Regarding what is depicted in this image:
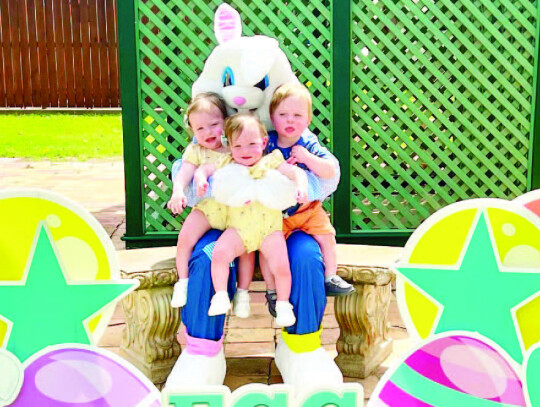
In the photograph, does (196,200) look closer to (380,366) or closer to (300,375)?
(300,375)

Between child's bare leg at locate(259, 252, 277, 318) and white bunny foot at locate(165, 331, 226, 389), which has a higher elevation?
child's bare leg at locate(259, 252, 277, 318)

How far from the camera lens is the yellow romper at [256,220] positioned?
8.25 ft

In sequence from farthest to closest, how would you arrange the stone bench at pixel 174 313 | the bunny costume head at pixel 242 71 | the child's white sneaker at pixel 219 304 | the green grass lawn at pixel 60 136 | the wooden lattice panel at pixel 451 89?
the green grass lawn at pixel 60 136, the wooden lattice panel at pixel 451 89, the stone bench at pixel 174 313, the bunny costume head at pixel 242 71, the child's white sneaker at pixel 219 304

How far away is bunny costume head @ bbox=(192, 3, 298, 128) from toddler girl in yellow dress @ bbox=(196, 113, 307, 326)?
7.3 inches

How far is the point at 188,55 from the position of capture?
178 inches

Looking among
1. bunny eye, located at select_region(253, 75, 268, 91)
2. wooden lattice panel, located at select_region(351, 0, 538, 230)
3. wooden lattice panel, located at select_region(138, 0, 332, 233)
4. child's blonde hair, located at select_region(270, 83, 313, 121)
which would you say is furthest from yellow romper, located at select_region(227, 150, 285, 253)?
wooden lattice panel, located at select_region(351, 0, 538, 230)

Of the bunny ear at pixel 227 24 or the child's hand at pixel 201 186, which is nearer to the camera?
the child's hand at pixel 201 186

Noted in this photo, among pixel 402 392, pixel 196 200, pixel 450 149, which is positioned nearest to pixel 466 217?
pixel 402 392

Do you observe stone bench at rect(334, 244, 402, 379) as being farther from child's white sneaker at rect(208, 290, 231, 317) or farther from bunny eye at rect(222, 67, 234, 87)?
bunny eye at rect(222, 67, 234, 87)

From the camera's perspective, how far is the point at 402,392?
6.89 ft

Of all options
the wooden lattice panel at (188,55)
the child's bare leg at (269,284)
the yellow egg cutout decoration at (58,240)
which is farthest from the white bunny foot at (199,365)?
the wooden lattice panel at (188,55)

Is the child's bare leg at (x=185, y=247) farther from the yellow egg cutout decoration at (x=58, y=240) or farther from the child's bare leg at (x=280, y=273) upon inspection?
the yellow egg cutout decoration at (x=58, y=240)

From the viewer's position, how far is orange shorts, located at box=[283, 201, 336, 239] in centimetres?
269

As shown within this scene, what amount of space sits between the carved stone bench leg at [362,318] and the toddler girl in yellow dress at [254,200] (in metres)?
0.37
